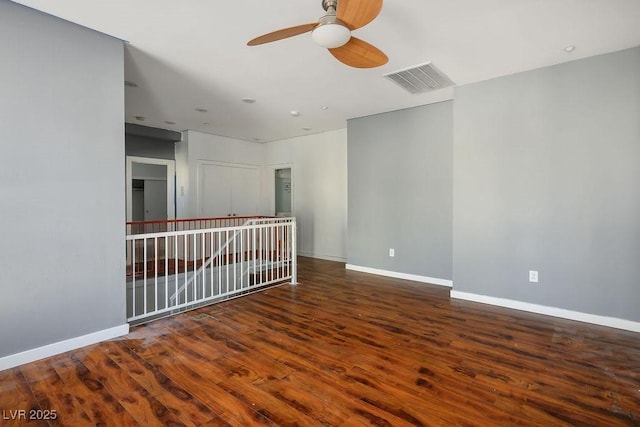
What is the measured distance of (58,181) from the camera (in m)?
2.51

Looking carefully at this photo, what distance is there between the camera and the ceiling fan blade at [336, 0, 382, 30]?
184cm

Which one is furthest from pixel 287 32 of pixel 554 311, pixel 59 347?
pixel 554 311

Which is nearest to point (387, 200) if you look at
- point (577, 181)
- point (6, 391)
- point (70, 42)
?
point (577, 181)

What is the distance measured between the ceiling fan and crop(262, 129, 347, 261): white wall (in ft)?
13.1

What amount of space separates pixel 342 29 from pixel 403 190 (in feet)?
10.8

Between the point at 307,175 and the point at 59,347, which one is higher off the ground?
the point at 307,175

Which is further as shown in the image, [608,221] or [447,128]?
[447,128]

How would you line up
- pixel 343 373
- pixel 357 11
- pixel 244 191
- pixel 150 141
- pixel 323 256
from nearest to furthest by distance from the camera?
pixel 357 11
pixel 343 373
pixel 150 141
pixel 323 256
pixel 244 191

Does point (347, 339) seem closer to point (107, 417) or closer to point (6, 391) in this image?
point (107, 417)

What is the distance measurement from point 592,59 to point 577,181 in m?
1.25

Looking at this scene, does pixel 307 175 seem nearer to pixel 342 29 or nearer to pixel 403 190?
pixel 403 190

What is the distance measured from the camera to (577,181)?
3229mm

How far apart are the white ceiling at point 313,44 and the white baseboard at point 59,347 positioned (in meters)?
2.66

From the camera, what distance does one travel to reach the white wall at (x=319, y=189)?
21.1 ft
